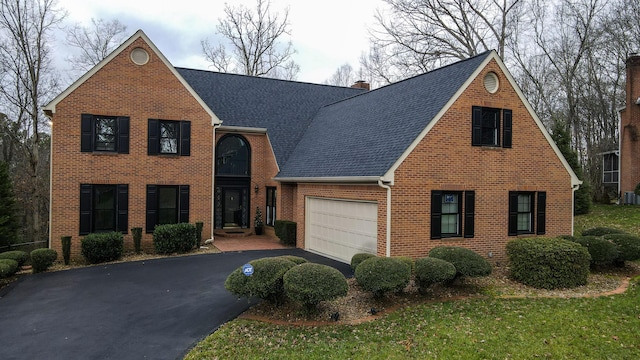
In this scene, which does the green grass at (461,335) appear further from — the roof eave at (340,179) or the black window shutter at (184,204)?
the black window shutter at (184,204)

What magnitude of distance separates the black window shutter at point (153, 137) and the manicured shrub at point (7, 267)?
5.79 meters

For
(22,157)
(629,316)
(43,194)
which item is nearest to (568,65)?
(629,316)

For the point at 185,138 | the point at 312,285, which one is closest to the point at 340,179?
the point at 312,285

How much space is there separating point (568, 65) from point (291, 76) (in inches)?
938

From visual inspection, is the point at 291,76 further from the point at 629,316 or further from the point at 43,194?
the point at 629,316

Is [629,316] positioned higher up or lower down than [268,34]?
lower down

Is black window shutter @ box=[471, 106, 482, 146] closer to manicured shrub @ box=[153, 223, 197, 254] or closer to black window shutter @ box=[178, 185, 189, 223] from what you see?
manicured shrub @ box=[153, 223, 197, 254]

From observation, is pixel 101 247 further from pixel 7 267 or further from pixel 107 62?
pixel 107 62

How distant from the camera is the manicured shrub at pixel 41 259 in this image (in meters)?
12.9

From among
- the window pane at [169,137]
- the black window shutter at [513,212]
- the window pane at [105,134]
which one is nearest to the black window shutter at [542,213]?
the black window shutter at [513,212]

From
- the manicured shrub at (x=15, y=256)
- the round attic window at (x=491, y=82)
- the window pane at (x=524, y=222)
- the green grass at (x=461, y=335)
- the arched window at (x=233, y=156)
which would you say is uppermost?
the round attic window at (x=491, y=82)

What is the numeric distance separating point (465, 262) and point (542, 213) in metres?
5.72

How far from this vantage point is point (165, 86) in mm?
16281

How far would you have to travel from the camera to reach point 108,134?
1566 centimetres
